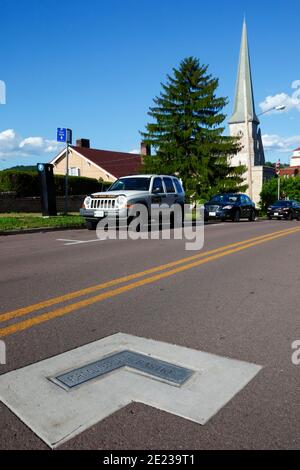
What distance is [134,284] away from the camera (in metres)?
5.95

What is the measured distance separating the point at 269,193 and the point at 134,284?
45.1 m

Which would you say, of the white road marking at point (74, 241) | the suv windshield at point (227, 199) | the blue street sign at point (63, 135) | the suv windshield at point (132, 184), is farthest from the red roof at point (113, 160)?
the white road marking at point (74, 241)

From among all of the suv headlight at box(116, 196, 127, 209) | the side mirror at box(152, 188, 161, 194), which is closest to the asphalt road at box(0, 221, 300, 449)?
the suv headlight at box(116, 196, 127, 209)

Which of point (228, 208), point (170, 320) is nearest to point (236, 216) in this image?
point (228, 208)

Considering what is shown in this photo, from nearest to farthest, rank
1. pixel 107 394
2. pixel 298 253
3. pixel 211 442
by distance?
pixel 211 442, pixel 107 394, pixel 298 253

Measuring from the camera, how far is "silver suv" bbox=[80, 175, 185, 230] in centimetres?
1357

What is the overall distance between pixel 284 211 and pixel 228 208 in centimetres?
794

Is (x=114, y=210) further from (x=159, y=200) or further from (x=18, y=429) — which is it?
(x=18, y=429)

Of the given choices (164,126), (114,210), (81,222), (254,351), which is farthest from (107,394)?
(164,126)

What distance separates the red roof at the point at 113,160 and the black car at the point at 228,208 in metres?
20.9

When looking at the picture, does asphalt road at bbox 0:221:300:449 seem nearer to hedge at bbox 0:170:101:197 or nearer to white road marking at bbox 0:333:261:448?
white road marking at bbox 0:333:261:448

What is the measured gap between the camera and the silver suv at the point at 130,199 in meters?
13.6
